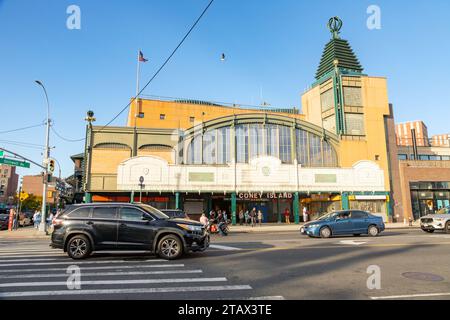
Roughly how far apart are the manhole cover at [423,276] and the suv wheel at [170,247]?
6343 millimetres

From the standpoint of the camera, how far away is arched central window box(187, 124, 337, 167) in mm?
34188

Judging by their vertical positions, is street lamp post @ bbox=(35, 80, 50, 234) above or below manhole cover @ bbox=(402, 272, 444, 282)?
above

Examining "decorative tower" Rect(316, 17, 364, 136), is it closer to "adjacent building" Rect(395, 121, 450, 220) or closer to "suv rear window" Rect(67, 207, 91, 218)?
"adjacent building" Rect(395, 121, 450, 220)

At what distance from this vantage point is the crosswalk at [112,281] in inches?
235

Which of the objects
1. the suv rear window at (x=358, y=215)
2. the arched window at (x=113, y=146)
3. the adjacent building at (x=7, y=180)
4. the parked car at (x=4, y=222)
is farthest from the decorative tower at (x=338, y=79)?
the adjacent building at (x=7, y=180)

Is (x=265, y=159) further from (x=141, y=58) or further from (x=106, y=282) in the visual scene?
(x=106, y=282)

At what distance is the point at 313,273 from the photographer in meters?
7.66

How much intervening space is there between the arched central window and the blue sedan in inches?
677

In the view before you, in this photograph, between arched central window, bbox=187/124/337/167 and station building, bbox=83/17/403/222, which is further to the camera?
arched central window, bbox=187/124/337/167

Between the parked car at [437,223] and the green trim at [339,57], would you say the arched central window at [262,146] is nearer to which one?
the green trim at [339,57]

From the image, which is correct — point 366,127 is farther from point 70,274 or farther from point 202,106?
point 70,274

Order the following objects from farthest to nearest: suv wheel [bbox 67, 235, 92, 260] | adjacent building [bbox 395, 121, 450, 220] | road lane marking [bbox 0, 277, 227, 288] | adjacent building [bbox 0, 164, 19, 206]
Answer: adjacent building [bbox 0, 164, 19, 206], adjacent building [bbox 395, 121, 450, 220], suv wheel [bbox 67, 235, 92, 260], road lane marking [bbox 0, 277, 227, 288]

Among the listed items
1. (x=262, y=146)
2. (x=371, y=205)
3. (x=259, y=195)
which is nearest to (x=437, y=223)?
(x=371, y=205)

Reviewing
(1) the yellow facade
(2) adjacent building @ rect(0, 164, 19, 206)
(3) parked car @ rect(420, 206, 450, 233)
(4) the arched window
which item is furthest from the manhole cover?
(2) adjacent building @ rect(0, 164, 19, 206)
